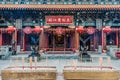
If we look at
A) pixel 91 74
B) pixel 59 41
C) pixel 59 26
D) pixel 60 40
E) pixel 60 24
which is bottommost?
pixel 91 74

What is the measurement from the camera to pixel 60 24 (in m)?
25.2

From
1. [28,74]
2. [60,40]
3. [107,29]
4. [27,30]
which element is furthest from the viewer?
[60,40]

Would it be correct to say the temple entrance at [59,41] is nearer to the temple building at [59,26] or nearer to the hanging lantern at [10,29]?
the temple building at [59,26]

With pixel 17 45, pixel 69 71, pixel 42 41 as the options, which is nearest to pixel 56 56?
→ pixel 42 41

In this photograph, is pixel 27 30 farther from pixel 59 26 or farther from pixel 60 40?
pixel 60 40

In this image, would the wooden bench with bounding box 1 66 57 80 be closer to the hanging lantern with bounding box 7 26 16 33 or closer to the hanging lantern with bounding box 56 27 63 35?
the hanging lantern with bounding box 56 27 63 35

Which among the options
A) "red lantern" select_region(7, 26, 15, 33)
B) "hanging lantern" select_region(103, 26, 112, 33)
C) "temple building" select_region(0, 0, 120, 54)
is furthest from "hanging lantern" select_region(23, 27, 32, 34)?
"hanging lantern" select_region(103, 26, 112, 33)

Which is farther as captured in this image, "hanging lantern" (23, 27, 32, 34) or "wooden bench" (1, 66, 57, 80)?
"hanging lantern" (23, 27, 32, 34)

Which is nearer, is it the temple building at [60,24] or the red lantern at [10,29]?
the red lantern at [10,29]

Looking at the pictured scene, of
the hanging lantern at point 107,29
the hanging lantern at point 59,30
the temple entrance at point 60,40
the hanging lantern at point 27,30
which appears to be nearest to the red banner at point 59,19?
the hanging lantern at point 59,30

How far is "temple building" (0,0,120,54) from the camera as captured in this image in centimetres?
2472

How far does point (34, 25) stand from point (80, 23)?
462 centimetres

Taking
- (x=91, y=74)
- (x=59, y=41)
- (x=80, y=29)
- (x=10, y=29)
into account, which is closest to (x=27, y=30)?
(x=10, y=29)

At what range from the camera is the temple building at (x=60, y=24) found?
24.7m
